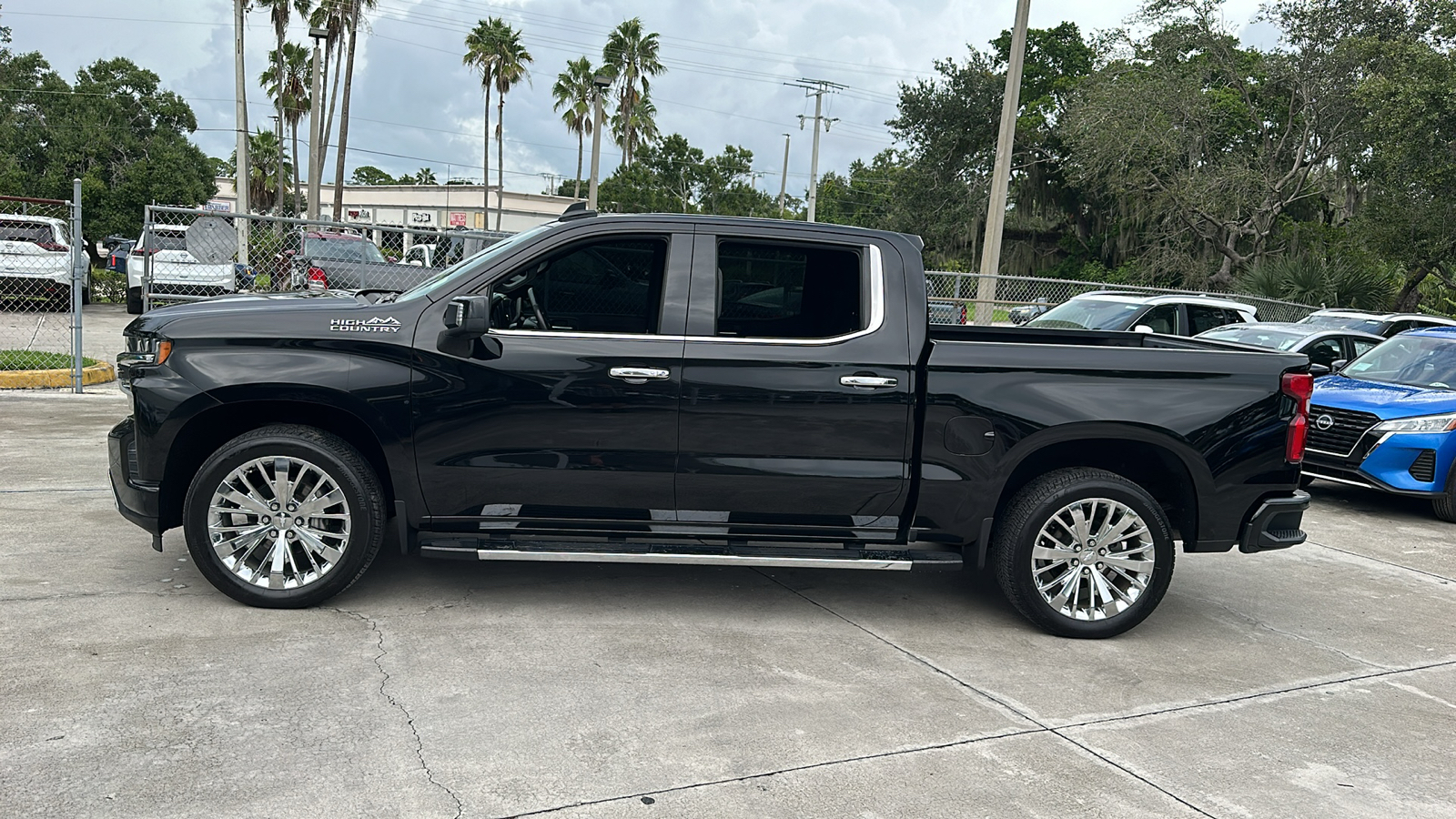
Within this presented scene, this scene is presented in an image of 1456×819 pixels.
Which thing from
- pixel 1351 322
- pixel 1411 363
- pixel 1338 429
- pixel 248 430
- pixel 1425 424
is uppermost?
pixel 1351 322

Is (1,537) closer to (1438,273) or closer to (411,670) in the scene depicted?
(411,670)

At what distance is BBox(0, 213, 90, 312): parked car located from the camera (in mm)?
15031

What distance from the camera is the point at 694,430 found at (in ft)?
16.2

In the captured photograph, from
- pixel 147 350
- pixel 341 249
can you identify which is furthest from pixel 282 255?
pixel 147 350

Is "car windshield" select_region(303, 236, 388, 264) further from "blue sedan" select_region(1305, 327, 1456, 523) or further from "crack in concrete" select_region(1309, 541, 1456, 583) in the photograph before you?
Answer: "crack in concrete" select_region(1309, 541, 1456, 583)

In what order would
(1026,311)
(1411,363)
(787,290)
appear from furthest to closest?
(1026,311) < (1411,363) < (787,290)

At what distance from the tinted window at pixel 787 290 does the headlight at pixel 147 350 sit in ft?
8.30

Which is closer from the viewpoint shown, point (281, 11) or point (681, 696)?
point (681, 696)

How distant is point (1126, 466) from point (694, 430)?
2.30 metres

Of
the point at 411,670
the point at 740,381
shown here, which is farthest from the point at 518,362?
the point at 411,670

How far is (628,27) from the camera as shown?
5672 centimetres

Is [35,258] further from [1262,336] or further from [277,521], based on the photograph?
[1262,336]

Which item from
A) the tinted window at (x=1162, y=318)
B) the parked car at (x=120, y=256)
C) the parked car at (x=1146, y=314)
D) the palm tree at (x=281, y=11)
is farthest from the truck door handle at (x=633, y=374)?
the palm tree at (x=281, y=11)

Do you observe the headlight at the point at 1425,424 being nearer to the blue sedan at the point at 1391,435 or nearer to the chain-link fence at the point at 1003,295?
the blue sedan at the point at 1391,435
